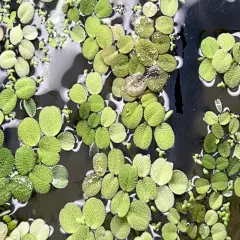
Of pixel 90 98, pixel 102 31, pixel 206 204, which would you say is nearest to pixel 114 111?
pixel 90 98

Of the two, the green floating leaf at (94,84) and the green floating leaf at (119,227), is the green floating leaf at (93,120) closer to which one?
the green floating leaf at (94,84)

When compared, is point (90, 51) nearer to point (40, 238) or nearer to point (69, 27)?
point (69, 27)

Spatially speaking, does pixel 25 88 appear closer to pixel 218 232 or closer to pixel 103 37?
pixel 103 37

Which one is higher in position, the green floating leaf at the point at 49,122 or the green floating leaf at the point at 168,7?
the green floating leaf at the point at 168,7

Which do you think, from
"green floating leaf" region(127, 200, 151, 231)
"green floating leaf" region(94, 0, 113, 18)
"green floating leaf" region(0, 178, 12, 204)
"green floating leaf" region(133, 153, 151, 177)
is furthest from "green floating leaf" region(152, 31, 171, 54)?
"green floating leaf" region(0, 178, 12, 204)

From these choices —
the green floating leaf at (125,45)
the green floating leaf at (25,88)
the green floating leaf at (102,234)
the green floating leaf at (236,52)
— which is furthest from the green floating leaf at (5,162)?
the green floating leaf at (236,52)

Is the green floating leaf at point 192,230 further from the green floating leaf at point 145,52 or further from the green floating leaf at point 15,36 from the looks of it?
the green floating leaf at point 15,36

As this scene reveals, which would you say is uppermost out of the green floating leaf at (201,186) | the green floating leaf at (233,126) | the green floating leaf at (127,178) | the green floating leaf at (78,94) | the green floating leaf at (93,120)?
the green floating leaf at (78,94)
